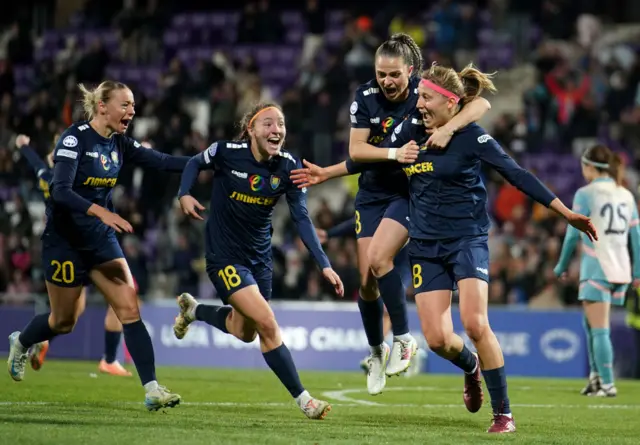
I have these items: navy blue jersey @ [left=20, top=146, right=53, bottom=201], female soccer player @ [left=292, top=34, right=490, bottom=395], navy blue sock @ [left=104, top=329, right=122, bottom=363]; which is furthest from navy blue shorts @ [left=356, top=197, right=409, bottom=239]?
navy blue sock @ [left=104, top=329, right=122, bottom=363]

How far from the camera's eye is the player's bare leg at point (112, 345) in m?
12.4

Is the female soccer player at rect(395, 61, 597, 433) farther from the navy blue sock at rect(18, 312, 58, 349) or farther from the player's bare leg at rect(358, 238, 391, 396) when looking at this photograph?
the navy blue sock at rect(18, 312, 58, 349)

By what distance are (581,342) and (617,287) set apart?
3.80m

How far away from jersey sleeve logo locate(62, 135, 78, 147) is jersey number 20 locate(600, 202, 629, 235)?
5364mm

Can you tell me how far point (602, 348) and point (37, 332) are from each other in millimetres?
5293

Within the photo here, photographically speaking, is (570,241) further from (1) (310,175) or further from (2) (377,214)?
(1) (310,175)

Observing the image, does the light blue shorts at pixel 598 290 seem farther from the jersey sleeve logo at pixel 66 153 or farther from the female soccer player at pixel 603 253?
the jersey sleeve logo at pixel 66 153

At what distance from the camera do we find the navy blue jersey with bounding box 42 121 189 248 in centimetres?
844

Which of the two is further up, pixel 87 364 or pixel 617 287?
pixel 617 287

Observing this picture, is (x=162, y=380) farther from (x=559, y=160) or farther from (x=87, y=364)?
(x=559, y=160)

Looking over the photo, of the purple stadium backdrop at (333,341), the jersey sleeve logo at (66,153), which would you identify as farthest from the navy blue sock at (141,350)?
the purple stadium backdrop at (333,341)

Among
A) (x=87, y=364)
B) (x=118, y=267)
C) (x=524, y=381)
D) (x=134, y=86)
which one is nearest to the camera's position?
(x=118, y=267)

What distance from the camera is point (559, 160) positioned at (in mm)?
18797

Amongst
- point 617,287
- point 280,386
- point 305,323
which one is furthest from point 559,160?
point 280,386
